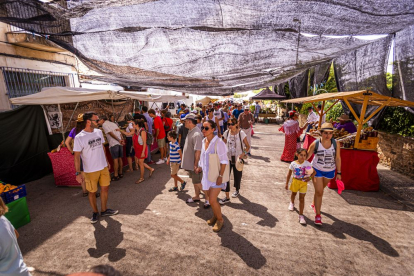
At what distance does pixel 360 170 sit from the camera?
5.86 metres

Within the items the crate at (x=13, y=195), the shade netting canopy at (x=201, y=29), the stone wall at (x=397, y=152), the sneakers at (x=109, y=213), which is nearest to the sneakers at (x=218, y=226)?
the sneakers at (x=109, y=213)

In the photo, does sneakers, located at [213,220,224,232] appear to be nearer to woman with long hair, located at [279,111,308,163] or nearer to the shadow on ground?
the shadow on ground

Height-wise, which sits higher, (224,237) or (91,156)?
(91,156)

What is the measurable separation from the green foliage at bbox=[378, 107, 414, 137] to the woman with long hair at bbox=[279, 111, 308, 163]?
2.86 metres

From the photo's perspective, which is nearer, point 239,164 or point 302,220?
point 302,220

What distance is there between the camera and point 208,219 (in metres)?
4.47

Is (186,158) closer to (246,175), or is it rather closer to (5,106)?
(246,175)

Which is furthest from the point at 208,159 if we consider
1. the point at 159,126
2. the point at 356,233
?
the point at 159,126

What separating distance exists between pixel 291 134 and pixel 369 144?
2.70 m

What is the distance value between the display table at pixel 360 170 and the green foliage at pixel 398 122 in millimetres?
2153

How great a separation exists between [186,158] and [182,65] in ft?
6.84

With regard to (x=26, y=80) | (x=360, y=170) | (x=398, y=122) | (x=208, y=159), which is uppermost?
(x=26, y=80)

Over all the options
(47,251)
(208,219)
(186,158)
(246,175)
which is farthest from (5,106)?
(246,175)

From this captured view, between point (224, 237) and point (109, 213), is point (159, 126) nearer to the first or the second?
point (109, 213)
